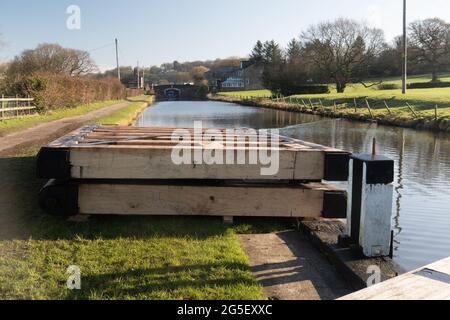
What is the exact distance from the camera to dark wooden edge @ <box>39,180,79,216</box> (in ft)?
18.0

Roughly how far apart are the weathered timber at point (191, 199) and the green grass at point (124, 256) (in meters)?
0.18

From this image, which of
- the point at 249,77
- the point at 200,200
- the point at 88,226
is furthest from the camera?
the point at 249,77

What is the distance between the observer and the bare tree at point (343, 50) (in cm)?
6069

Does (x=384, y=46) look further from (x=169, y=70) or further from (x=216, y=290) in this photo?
(x=169, y=70)

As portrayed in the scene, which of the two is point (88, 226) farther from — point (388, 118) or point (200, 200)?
point (388, 118)

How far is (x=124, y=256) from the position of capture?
14.8 feet

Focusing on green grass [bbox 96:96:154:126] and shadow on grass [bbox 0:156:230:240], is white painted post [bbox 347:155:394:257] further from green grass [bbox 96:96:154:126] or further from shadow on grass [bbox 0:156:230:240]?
green grass [bbox 96:96:154:126]

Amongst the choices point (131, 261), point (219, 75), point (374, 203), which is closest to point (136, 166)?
point (131, 261)

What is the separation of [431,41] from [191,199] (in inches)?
2559

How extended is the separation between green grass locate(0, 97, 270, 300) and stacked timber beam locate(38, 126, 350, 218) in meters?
0.22

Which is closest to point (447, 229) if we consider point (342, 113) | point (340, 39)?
point (342, 113)
